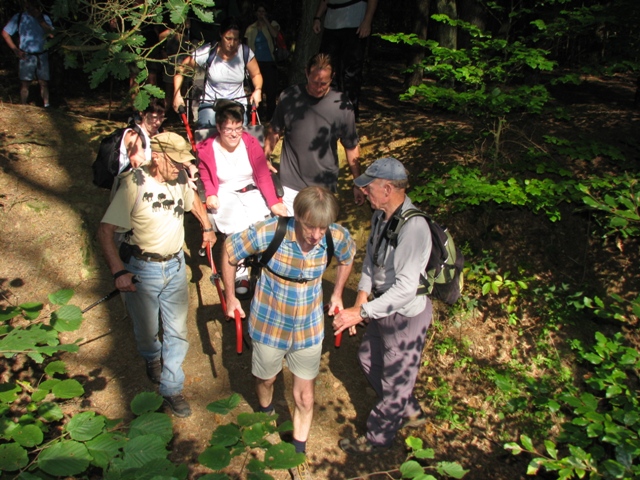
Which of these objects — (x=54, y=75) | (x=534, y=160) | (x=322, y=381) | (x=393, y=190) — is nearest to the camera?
(x=393, y=190)

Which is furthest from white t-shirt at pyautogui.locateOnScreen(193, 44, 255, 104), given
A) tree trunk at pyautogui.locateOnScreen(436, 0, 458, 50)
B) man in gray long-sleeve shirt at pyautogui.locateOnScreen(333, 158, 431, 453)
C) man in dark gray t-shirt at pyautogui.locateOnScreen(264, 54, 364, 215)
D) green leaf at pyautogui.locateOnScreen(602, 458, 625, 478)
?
green leaf at pyautogui.locateOnScreen(602, 458, 625, 478)

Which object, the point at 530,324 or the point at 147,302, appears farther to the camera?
the point at 530,324

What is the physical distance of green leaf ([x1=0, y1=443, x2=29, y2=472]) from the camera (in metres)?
2.20

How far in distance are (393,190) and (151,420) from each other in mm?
2228

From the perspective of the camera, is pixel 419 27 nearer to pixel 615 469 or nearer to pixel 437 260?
pixel 437 260

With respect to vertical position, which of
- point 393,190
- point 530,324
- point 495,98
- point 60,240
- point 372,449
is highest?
point 495,98

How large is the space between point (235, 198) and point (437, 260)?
219 centimetres

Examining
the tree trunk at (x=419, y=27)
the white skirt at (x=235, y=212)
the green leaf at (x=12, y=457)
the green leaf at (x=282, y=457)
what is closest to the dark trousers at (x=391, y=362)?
the white skirt at (x=235, y=212)

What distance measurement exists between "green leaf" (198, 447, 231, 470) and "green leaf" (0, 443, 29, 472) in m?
0.84

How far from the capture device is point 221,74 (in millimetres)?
5996

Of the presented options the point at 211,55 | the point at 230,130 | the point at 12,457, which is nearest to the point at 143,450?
the point at 12,457

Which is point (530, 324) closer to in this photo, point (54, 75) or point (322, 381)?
point (322, 381)

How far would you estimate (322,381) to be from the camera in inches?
211

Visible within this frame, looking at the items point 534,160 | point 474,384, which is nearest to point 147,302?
point 474,384
